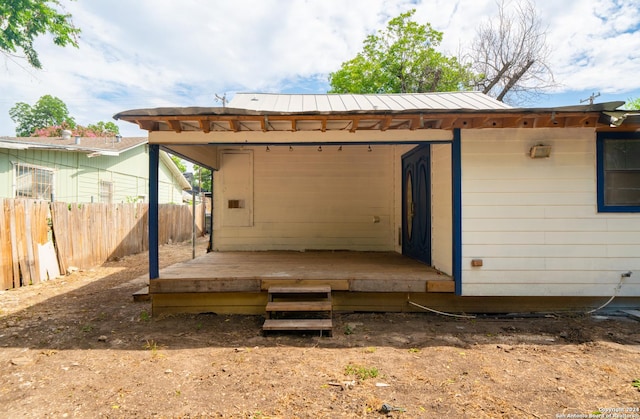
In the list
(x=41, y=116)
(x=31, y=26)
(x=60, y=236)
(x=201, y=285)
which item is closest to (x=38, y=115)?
(x=41, y=116)

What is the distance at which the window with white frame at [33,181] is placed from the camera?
9594mm

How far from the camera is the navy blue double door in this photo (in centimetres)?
516

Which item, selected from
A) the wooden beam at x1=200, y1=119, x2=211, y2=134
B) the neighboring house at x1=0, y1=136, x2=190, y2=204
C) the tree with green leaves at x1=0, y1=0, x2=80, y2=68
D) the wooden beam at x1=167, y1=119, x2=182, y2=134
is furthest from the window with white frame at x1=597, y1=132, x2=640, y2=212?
the tree with green leaves at x1=0, y1=0, x2=80, y2=68

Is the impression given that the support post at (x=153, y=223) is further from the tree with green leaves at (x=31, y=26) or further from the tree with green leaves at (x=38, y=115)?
the tree with green leaves at (x=38, y=115)

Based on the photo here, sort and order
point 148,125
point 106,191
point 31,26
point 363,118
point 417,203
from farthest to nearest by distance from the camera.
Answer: point 106,191 < point 31,26 < point 417,203 < point 148,125 < point 363,118

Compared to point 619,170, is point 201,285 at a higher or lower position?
lower

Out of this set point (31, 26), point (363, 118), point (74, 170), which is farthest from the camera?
point (74, 170)

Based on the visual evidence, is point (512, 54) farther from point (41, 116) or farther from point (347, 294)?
point (41, 116)

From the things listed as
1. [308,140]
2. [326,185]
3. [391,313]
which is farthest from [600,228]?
[326,185]

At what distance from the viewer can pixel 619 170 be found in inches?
163

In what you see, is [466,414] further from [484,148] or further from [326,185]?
[326,185]

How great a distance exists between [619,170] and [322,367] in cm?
449

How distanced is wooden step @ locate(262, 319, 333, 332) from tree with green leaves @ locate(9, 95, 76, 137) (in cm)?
4379

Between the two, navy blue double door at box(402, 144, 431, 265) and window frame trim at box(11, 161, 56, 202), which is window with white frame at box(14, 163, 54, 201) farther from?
navy blue double door at box(402, 144, 431, 265)
